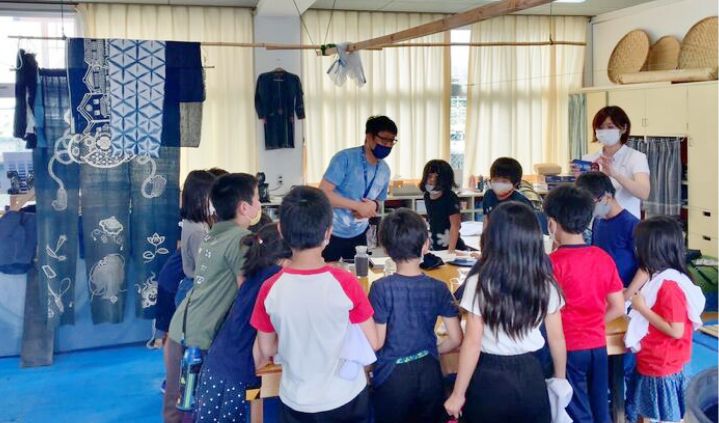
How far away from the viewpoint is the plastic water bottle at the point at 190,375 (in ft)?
8.22

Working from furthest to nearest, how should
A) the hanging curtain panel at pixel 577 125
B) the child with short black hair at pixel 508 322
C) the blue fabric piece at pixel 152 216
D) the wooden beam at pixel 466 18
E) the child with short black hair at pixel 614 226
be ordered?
1. the hanging curtain panel at pixel 577 125
2. the blue fabric piece at pixel 152 216
3. the child with short black hair at pixel 614 226
4. the wooden beam at pixel 466 18
5. the child with short black hair at pixel 508 322

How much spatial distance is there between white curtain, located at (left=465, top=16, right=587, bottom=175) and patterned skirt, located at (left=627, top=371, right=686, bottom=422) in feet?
16.8

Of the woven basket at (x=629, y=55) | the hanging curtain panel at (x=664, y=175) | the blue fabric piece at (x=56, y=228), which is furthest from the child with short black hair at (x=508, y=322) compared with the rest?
the woven basket at (x=629, y=55)

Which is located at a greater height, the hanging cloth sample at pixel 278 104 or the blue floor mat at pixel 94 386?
the hanging cloth sample at pixel 278 104

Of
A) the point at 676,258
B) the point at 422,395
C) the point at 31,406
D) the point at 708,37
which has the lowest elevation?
the point at 31,406

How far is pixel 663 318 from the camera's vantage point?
2492 millimetres

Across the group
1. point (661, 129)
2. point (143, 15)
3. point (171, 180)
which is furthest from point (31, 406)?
point (661, 129)

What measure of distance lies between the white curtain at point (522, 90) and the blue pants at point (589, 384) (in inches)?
208

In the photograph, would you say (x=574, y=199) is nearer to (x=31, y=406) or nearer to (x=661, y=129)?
(x=31, y=406)

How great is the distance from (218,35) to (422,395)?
216 inches

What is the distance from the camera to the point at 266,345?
82.7 inches

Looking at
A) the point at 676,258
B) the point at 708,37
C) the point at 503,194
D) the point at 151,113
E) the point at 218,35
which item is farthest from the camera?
the point at 218,35

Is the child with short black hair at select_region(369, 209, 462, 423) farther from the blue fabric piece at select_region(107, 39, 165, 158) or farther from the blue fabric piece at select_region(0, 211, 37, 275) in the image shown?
the blue fabric piece at select_region(0, 211, 37, 275)

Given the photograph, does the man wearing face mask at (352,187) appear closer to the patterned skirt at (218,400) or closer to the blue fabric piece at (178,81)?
the blue fabric piece at (178,81)
